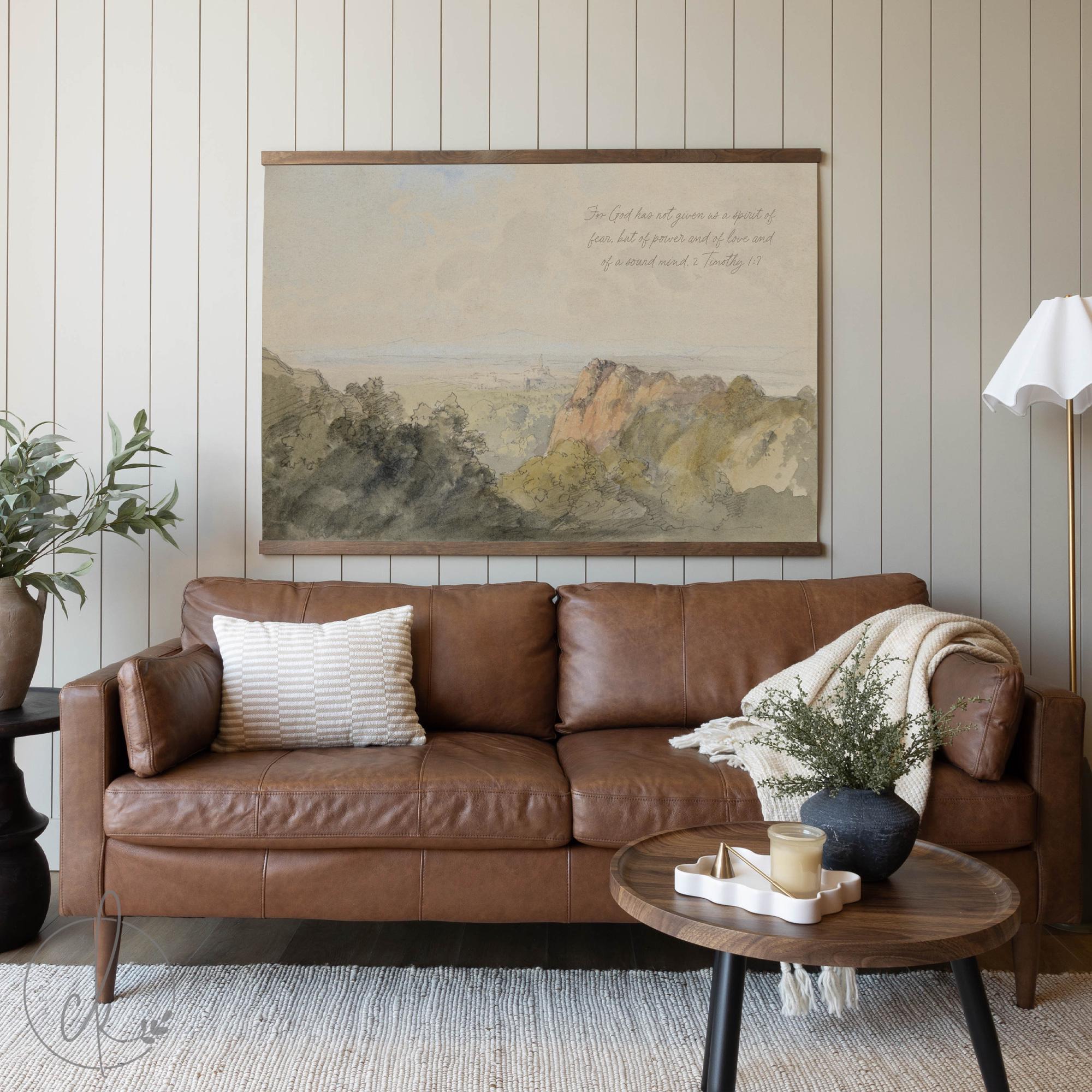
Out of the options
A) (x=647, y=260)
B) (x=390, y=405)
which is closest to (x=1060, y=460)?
(x=647, y=260)

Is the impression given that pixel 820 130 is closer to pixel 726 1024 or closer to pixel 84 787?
pixel 726 1024

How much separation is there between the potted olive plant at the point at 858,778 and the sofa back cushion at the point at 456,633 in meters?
1.10

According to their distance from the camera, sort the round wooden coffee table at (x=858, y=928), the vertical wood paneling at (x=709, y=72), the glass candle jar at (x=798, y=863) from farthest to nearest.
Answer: the vertical wood paneling at (x=709, y=72) < the glass candle jar at (x=798, y=863) < the round wooden coffee table at (x=858, y=928)

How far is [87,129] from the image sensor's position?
2.88 metres

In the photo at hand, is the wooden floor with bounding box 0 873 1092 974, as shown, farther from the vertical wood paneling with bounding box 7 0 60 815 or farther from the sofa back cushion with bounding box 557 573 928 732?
the vertical wood paneling with bounding box 7 0 60 815

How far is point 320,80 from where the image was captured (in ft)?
9.39

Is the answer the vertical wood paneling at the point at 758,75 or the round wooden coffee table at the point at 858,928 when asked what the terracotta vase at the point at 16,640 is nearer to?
the round wooden coffee table at the point at 858,928

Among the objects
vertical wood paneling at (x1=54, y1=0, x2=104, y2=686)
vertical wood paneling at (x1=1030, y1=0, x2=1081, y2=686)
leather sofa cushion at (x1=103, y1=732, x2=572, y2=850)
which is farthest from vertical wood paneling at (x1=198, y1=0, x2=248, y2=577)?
vertical wood paneling at (x1=1030, y1=0, x2=1081, y2=686)

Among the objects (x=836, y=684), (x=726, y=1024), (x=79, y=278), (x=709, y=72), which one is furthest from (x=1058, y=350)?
(x=79, y=278)

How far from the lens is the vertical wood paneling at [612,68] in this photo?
284 cm

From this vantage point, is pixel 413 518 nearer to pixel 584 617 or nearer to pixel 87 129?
pixel 584 617

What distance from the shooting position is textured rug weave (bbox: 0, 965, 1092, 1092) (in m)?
1.69

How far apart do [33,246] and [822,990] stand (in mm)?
3034

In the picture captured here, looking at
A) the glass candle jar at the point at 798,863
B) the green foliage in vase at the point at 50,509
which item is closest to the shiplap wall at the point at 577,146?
the green foliage in vase at the point at 50,509
